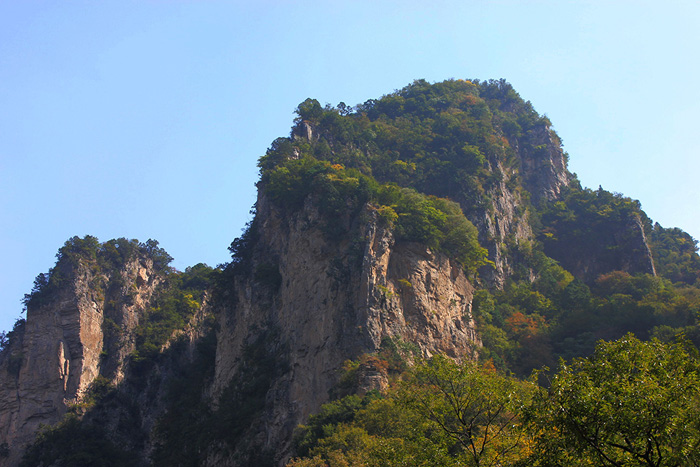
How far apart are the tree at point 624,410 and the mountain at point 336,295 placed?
20740 mm

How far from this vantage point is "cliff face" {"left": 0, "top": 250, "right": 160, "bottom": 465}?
54.6 metres

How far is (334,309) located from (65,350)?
91.5 feet

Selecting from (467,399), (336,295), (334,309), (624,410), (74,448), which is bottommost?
(624,410)

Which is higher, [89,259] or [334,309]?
[89,259]

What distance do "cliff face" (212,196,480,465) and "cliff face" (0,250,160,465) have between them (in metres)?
14.7

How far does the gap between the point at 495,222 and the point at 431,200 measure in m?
10.7

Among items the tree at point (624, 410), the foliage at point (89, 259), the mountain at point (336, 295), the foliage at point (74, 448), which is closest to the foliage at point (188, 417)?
the mountain at point (336, 295)

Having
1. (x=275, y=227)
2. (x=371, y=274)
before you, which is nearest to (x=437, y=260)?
(x=371, y=274)

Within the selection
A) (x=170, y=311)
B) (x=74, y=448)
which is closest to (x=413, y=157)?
(x=170, y=311)

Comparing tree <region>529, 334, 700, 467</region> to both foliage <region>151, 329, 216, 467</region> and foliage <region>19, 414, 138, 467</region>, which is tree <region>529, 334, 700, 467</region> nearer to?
foliage <region>151, 329, 216, 467</region>

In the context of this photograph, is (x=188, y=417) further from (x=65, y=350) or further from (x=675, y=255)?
(x=675, y=255)

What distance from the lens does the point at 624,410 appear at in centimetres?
1277

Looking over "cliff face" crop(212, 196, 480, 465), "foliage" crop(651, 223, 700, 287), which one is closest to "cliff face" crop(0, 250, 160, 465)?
"cliff face" crop(212, 196, 480, 465)

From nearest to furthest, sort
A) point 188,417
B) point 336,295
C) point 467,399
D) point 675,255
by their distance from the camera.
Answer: point 467,399
point 336,295
point 188,417
point 675,255
